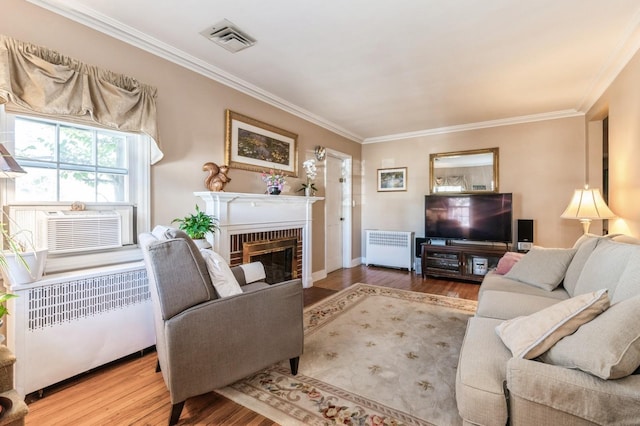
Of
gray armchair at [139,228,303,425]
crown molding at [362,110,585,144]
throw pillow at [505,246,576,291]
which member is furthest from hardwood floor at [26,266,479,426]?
crown molding at [362,110,585,144]

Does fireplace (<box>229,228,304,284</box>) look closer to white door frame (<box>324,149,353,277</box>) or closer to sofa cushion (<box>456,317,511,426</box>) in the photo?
white door frame (<box>324,149,353,277</box>)

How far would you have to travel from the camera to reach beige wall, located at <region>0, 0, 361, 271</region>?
75.0 inches

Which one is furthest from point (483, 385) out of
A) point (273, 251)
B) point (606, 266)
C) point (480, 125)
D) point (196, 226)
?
point (480, 125)

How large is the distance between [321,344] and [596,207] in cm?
298

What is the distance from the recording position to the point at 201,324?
4.90 feet

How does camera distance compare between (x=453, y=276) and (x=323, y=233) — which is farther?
(x=323, y=233)

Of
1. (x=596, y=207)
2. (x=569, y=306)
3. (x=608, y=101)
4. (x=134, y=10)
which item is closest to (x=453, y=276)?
(x=596, y=207)

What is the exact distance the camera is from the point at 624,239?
6.73 ft

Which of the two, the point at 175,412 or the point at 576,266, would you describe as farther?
the point at 576,266

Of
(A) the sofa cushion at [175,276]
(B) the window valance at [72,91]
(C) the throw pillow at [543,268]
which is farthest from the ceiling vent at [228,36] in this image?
(C) the throw pillow at [543,268]

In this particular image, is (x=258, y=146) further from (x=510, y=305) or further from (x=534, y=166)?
(x=534, y=166)

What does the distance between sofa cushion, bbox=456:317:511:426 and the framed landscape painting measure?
272 centimetres

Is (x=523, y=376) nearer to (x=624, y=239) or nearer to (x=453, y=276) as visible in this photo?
(x=624, y=239)

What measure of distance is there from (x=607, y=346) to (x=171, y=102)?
123 inches
